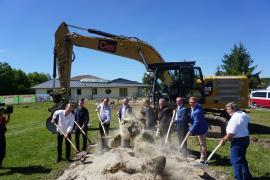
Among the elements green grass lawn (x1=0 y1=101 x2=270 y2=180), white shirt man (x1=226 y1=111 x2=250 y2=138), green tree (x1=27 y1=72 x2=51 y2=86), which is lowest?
green grass lawn (x1=0 y1=101 x2=270 y2=180)

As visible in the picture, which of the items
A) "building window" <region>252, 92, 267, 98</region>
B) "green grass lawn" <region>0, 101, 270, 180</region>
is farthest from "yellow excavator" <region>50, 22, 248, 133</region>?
"building window" <region>252, 92, 267, 98</region>

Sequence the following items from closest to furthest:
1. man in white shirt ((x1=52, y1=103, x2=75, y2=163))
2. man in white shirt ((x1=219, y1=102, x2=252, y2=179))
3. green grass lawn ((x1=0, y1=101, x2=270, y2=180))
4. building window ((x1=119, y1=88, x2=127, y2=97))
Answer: man in white shirt ((x1=219, y1=102, x2=252, y2=179)) < green grass lawn ((x1=0, y1=101, x2=270, y2=180)) < man in white shirt ((x1=52, y1=103, x2=75, y2=163)) < building window ((x1=119, y1=88, x2=127, y2=97))

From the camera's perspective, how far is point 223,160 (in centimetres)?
1099

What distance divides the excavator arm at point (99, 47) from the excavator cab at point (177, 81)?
244 millimetres

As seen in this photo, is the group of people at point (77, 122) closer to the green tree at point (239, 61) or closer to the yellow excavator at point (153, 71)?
the yellow excavator at point (153, 71)

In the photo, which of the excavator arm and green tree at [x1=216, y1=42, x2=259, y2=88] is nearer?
the excavator arm

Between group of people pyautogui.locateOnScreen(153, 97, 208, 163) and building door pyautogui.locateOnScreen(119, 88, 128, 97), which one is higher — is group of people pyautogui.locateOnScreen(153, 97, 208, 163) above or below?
below

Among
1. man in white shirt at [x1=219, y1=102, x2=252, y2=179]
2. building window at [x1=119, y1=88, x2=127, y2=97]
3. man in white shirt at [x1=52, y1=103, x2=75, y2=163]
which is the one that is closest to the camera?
man in white shirt at [x1=219, y1=102, x2=252, y2=179]

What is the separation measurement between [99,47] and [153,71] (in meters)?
2.69

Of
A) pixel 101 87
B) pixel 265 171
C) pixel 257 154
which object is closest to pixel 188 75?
pixel 257 154

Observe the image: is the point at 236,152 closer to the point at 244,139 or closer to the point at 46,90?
the point at 244,139

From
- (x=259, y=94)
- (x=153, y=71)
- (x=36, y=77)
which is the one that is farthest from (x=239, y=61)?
(x=36, y=77)

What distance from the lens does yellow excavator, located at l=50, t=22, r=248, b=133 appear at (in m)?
15.9

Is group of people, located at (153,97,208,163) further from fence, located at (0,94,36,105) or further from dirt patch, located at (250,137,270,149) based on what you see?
fence, located at (0,94,36,105)
